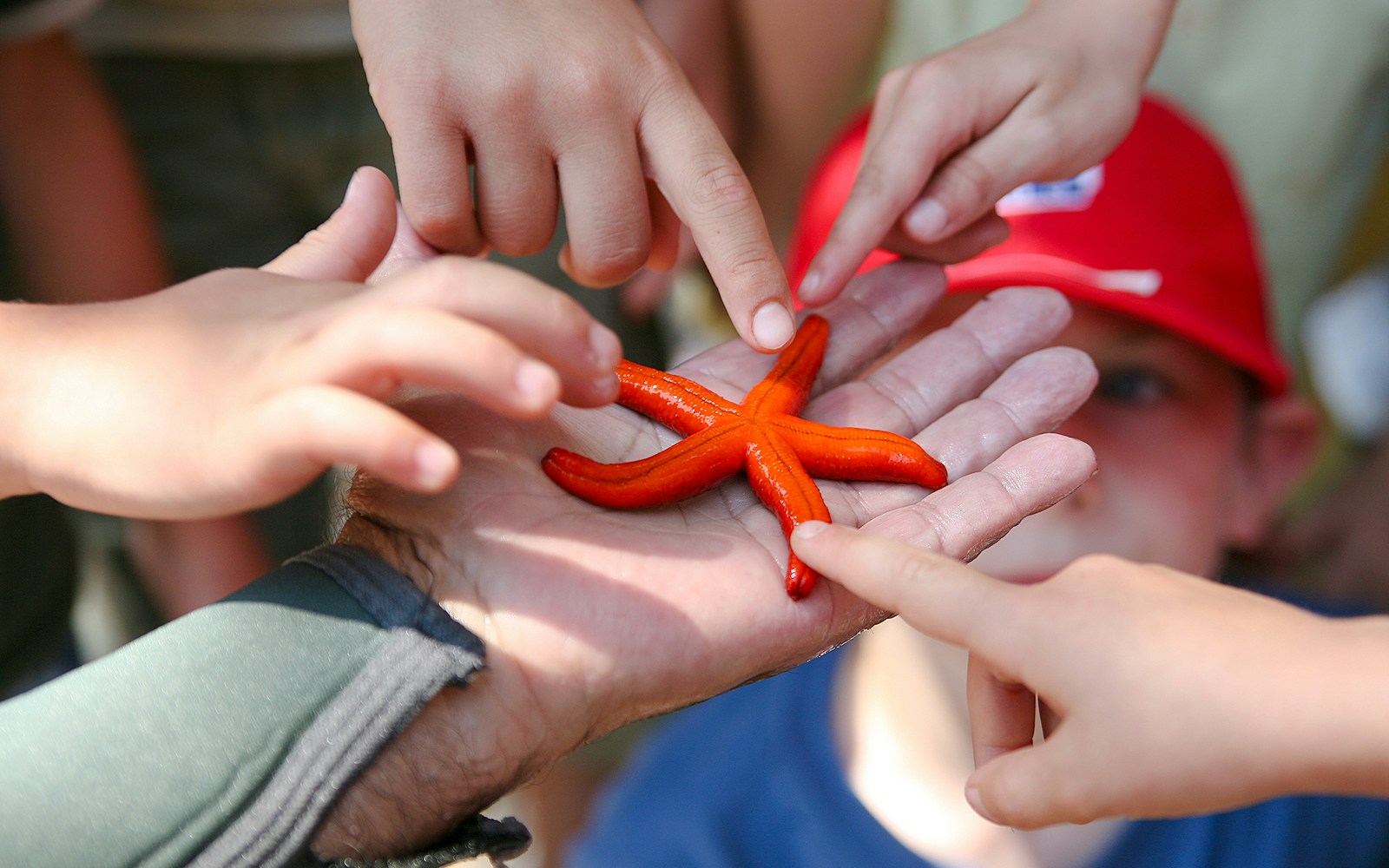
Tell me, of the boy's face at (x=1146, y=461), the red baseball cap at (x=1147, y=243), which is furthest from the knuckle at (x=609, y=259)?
the boy's face at (x=1146, y=461)

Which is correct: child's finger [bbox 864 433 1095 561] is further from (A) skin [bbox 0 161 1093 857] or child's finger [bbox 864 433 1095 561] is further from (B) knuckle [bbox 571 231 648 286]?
(B) knuckle [bbox 571 231 648 286]

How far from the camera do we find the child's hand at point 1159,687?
1470mm

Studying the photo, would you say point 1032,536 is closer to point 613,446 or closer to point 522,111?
point 613,446

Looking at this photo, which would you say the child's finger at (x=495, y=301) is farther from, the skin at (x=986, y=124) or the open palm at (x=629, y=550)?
the skin at (x=986, y=124)

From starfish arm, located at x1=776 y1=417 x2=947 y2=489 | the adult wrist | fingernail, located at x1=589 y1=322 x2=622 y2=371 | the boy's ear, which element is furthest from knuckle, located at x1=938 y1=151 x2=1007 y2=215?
the boy's ear

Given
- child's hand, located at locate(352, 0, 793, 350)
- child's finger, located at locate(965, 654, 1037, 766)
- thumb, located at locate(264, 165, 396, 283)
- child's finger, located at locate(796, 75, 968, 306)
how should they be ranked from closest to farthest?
child's finger, located at locate(965, 654, 1037, 766) → thumb, located at locate(264, 165, 396, 283) → child's hand, located at locate(352, 0, 793, 350) → child's finger, located at locate(796, 75, 968, 306)

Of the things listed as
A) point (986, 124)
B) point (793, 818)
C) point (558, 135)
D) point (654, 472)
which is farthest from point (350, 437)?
point (793, 818)

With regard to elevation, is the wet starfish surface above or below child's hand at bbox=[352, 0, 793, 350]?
below

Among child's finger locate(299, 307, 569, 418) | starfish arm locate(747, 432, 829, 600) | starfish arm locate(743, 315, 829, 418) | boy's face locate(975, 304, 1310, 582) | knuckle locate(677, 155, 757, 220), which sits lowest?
boy's face locate(975, 304, 1310, 582)

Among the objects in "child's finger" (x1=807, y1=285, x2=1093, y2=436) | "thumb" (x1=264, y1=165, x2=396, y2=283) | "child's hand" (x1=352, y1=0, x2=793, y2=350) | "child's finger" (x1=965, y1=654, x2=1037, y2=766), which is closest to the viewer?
"child's finger" (x1=965, y1=654, x2=1037, y2=766)

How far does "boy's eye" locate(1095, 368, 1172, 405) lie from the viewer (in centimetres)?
351

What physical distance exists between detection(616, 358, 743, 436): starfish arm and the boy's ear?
2.58 metres

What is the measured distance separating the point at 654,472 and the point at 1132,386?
87.0 inches

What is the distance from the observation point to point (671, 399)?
247 centimetres
